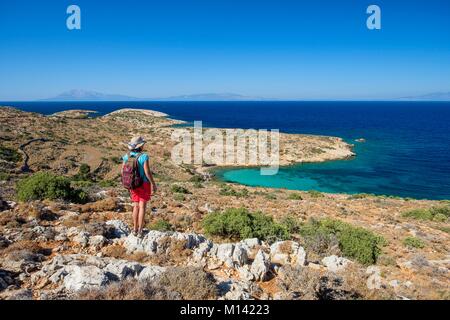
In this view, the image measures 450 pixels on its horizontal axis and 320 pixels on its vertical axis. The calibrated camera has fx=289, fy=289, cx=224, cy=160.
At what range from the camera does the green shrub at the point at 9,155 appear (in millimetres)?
38147

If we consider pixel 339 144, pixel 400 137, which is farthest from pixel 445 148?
pixel 339 144

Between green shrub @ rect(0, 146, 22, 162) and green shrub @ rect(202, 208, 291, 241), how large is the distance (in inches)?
Result: 1513

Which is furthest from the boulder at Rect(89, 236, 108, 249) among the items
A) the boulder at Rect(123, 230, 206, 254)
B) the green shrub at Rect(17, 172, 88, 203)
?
the green shrub at Rect(17, 172, 88, 203)

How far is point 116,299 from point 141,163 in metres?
3.24

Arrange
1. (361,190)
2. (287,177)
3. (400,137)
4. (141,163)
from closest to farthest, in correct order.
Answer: (141,163)
(361,190)
(287,177)
(400,137)

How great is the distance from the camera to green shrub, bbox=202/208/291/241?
1070 cm

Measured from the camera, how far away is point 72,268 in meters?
5.92

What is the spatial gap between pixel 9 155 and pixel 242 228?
4154cm

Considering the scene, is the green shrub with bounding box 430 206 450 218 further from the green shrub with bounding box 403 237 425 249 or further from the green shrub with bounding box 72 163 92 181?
the green shrub with bounding box 72 163 92 181

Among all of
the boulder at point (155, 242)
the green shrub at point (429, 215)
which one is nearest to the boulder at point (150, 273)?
the boulder at point (155, 242)

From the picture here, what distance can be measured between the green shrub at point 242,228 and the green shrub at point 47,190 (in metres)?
7.10

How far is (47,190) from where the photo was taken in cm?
1373

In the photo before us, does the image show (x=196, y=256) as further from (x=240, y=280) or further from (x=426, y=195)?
(x=426, y=195)

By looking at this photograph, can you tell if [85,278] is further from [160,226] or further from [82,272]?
[160,226]
